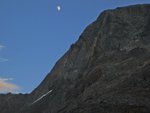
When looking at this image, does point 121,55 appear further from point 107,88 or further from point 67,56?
point 67,56

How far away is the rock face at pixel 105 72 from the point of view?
44.1m

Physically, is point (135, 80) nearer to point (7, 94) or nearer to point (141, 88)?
point (141, 88)

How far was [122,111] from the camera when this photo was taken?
3981 cm

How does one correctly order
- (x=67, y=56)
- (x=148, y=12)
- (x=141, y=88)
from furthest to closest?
(x=67, y=56) → (x=148, y=12) → (x=141, y=88)

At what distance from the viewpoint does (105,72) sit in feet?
218

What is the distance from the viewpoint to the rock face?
145 ft

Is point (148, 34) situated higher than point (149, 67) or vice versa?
point (148, 34)

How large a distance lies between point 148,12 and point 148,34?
42.2 ft

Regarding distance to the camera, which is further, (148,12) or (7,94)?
(7,94)

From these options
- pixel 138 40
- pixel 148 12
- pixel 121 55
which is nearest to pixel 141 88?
pixel 121 55

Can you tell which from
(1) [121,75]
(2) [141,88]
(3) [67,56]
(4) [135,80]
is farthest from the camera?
(3) [67,56]

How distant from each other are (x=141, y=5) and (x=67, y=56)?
23902mm

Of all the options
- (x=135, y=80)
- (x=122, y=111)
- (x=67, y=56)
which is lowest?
(x=122, y=111)

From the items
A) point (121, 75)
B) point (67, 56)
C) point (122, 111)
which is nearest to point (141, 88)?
point (122, 111)
